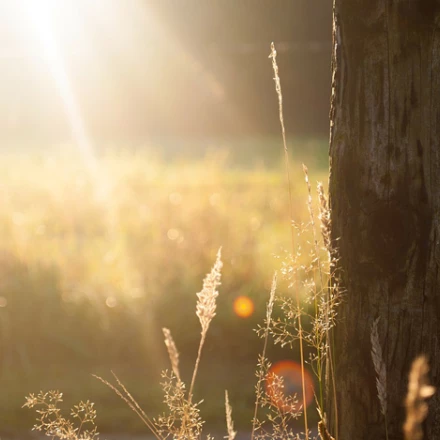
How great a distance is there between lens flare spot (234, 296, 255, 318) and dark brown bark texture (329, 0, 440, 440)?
2944 millimetres

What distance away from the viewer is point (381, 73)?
198 cm

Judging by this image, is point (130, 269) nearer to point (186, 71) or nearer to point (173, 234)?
point (173, 234)

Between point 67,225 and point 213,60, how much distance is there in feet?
47.4

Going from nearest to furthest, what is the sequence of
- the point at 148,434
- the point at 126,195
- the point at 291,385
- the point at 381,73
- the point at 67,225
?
the point at 381,73
the point at 148,434
the point at 291,385
the point at 67,225
the point at 126,195

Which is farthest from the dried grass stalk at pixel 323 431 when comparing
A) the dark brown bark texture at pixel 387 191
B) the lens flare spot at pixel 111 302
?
the lens flare spot at pixel 111 302

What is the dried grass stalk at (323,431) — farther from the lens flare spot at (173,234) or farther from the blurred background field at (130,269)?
the lens flare spot at (173,234)

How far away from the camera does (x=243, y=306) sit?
16.6 feet

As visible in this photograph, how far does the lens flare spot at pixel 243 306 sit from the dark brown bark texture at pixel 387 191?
294 cm

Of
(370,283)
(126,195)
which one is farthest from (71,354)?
(370,283)

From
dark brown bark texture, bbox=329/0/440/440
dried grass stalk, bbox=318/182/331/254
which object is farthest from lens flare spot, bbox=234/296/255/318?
dried grass stalk, bbox=318/182/331/254

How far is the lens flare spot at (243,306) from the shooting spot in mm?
5047

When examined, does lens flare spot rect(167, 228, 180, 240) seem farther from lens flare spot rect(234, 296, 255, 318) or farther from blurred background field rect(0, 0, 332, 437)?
lens flare spot rect(234, 296, 255, 318)

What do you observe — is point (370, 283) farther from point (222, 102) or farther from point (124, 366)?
point (222, 102)

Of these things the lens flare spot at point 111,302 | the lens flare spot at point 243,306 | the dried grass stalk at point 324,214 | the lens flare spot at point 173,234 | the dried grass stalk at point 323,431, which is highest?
the dried grass stalk at point 324,214
